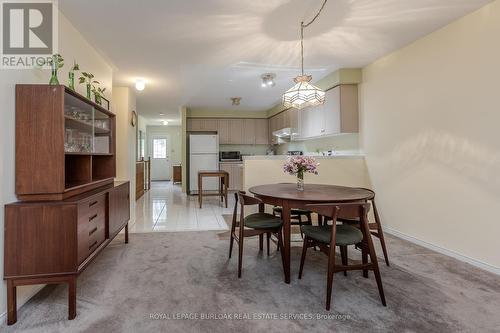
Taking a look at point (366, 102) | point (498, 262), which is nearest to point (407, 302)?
point (498, 262)

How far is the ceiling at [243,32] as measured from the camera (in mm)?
2395

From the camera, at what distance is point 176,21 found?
2627mm

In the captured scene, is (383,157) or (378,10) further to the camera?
(383,157)

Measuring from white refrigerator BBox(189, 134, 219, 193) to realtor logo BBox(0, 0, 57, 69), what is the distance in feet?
15.1

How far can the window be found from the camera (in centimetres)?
1131

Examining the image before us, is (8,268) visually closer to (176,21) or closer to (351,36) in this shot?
(176,21)

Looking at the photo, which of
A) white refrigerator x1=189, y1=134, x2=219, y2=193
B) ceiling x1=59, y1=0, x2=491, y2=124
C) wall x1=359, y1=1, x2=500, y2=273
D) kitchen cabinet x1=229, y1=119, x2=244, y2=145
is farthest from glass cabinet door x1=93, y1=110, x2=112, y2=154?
kitchen cabinet x1=229, y1=119, x2=244, y2=145

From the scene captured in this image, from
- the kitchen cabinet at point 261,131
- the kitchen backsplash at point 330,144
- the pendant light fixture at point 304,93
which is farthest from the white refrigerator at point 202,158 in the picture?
the pendant light fixture at point 304,93

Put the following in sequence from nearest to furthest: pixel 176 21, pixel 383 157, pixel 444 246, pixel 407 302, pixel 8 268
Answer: pixel 8 268 → pixel 407 302 → pixel 176 21 → pixel 444 246 → pixel 383 157

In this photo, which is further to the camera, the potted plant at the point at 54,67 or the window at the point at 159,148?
the window at the point at 159,148

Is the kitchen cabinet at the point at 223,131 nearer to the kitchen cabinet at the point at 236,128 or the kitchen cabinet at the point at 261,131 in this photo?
the kitchen cabinet at the point at 236,128

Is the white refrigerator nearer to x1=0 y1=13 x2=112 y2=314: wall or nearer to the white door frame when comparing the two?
x1=0 y1=13 x2=112 y2=314: wall

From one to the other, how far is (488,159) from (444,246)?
1.02 metres

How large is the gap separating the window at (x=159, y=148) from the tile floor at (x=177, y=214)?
202 inches
